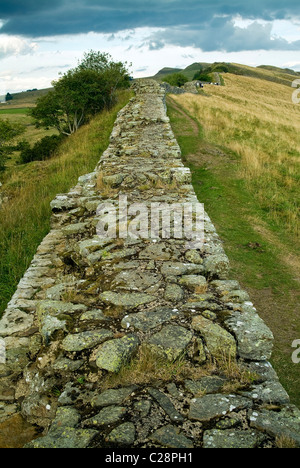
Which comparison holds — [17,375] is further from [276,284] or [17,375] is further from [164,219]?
[276,284]

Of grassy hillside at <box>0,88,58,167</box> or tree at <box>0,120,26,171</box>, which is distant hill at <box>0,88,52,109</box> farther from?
tree at <box>0,120,26,171</box>

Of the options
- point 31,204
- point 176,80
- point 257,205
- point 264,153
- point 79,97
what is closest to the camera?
point 31,204

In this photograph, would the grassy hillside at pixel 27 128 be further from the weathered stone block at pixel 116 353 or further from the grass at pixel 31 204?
the weathered stone block at pixel 116 353

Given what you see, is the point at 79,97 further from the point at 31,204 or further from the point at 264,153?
the point at 31,204

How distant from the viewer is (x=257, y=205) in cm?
884

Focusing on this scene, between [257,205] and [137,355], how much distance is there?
6885 millimetres

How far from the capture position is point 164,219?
16.7 feet

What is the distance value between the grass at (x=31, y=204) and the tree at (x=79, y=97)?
6478 millimetres

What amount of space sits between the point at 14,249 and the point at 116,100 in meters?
16.2

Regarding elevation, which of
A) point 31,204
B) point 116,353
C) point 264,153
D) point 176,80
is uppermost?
point 176,80

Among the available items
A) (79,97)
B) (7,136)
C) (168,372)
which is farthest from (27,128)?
(168,372)

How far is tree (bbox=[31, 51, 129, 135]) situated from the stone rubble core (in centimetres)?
1672

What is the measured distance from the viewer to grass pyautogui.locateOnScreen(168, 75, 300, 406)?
200 inches
